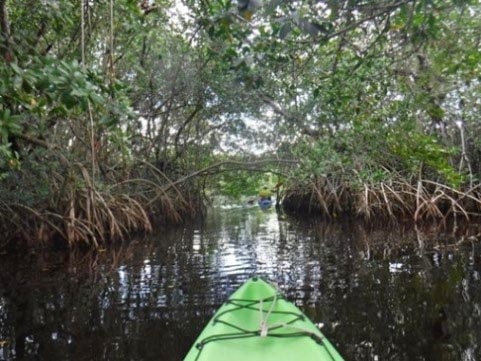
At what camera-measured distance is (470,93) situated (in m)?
7.04

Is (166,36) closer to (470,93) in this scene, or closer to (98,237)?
(98,237)

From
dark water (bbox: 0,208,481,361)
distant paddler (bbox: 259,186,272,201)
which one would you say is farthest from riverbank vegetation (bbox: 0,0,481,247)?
distant paddler (bbox: 259,186,272,201)

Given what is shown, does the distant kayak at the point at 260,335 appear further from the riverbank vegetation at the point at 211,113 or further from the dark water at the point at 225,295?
the riverbank vegetation at the point at 211,113

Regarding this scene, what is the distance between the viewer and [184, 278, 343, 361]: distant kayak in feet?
5.90

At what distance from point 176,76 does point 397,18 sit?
599cm

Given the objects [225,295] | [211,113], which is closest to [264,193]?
[211,113]

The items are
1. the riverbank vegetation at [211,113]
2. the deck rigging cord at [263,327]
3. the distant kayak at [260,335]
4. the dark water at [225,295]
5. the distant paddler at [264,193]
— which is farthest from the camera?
the distant paddler at [264,193]

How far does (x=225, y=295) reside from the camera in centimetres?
350

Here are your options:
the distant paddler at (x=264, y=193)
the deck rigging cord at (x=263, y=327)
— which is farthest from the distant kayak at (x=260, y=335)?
the distant paddler at (x=264, y=193)

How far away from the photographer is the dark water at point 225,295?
246 centimetres

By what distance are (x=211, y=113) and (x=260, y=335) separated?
7.80m

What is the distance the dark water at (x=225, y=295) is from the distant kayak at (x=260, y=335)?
394 mm

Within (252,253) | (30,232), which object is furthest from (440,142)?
(30,232)

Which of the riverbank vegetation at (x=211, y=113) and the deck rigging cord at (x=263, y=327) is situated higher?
the riverbank vegetation at (x=211, y=113)
